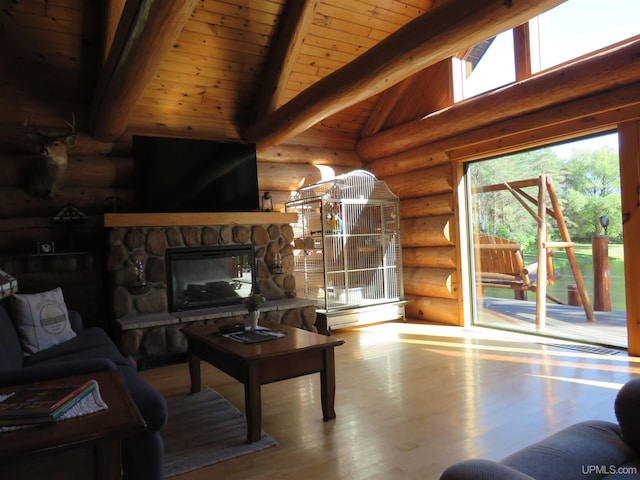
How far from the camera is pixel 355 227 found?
238 inches

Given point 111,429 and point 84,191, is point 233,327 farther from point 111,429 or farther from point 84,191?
point 84,191

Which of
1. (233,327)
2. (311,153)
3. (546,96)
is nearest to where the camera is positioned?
(233,327)

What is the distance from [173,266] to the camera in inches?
199

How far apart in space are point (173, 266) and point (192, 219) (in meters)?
0.57

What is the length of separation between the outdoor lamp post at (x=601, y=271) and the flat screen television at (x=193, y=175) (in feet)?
12.8

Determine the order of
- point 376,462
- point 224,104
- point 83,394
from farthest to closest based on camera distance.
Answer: point 224,104
point 376,462
point 83,394

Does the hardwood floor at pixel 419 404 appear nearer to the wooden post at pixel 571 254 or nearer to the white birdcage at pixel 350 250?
the wooden post at pixel 571 254

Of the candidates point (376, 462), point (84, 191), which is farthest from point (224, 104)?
point (376, 462)

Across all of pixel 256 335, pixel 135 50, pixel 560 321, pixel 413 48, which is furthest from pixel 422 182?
pixel 135 50

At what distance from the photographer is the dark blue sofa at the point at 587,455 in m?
1.28

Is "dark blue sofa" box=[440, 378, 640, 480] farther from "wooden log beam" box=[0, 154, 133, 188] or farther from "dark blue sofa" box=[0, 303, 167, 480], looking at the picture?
"wooden log beam" box=[0, 154, 133, 188]

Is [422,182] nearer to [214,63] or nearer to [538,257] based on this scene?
[538,257]

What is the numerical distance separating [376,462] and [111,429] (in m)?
1.50

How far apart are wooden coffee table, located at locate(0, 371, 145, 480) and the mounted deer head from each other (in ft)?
12.6
